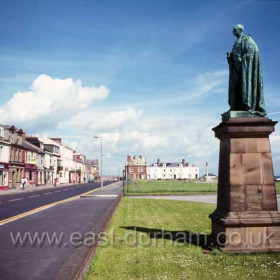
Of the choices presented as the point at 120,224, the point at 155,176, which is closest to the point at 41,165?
the point at 120,224

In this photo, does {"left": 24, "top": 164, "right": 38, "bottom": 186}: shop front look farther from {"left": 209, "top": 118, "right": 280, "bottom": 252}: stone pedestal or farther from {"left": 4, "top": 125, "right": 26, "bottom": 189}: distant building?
{"left": 209, "top": 118, "right": 280, "bottom": 252}: stone pedestal

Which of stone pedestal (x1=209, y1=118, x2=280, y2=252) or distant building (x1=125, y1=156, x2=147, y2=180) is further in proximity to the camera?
distant building (x1=125, y1=156, x2=147, y2=180)

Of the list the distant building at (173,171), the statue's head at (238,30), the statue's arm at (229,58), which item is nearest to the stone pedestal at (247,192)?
the statue's arm at (229,58)

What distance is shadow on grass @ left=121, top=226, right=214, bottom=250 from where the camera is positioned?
8077 mm

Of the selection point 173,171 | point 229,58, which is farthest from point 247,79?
point 173,171

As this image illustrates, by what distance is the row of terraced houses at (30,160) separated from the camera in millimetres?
46625

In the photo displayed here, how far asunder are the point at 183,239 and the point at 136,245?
1.57m

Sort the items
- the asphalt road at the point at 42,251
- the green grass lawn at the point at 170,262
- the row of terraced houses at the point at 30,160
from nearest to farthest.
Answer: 1. the green grass lawn at the point at 170,262
2. the asphalt road at the point at 42,251
3. the row of terraced houses at the point at 30,160

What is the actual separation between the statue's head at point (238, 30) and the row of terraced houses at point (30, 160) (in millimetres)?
43545

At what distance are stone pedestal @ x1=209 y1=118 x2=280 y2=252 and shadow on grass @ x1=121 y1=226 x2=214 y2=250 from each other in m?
0.47

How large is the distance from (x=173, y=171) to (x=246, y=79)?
532 ft

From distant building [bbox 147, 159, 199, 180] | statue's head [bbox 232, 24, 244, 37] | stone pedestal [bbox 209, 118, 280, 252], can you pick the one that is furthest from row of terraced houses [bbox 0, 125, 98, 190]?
distant building [bbox 147, 159, 199, 180]

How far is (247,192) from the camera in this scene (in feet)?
23.9

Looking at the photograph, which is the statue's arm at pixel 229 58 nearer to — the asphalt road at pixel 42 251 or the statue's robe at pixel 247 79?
the statue's robe at pixel 247 79
